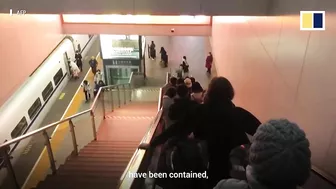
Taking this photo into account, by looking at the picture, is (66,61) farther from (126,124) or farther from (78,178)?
(78,178)

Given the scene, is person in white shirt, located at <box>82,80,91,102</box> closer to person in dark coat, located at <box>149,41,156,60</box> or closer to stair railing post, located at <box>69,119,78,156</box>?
person in dark coat, located at <box>149,41,156,60</box>

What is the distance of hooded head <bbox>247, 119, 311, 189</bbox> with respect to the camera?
4.00 feet

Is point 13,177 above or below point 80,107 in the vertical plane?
above

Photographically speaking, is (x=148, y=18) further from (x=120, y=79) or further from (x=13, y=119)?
(x=13, y=119)

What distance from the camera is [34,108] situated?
10984 mm

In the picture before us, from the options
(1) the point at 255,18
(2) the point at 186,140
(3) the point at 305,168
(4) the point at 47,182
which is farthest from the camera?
(1) the point at 255,18

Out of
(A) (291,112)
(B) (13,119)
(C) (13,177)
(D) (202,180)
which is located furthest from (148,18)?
(D) (202,180)

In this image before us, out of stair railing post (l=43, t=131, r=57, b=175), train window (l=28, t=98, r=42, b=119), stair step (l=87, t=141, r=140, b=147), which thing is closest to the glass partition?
train window (l=28, t=98, r=42, b=119)

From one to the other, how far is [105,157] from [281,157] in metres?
4.82

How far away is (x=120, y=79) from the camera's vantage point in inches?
589

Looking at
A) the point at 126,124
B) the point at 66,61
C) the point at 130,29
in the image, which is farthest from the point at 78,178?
the point at 66,61

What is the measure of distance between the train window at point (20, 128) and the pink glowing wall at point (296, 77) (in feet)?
21.4

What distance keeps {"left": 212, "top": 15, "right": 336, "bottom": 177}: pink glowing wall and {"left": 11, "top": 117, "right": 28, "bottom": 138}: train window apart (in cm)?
651

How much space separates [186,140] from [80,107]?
10774mm
